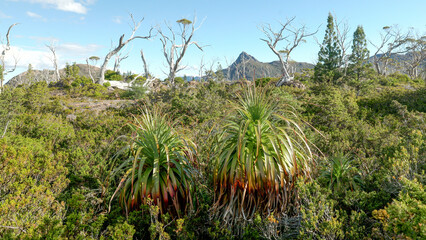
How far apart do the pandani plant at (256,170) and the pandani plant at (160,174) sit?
2.05 feet

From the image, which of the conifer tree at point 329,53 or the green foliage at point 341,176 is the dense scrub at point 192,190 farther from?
the conifer tree at point 329,53

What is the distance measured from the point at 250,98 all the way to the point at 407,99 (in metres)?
13.0

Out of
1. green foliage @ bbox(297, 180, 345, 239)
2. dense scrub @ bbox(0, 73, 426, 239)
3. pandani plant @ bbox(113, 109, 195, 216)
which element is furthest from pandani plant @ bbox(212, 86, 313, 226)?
pandani plant @ bbox(113, 109, 195, 216)

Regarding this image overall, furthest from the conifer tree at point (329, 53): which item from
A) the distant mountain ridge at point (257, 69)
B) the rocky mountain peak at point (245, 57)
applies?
the rocky mountain peak at point (245, 57)

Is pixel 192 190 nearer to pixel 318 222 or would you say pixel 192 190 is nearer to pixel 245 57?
pixel 318 222

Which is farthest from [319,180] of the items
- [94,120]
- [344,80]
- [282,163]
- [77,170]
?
[344,80]

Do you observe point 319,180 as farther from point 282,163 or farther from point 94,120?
point 94,120

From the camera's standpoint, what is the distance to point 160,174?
367cm

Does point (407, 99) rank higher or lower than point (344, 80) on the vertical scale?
lower

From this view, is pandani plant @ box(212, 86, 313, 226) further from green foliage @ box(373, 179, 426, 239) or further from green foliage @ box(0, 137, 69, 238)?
green foliage @ box(0, 137, 69, 238)

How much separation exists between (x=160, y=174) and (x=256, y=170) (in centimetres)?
155

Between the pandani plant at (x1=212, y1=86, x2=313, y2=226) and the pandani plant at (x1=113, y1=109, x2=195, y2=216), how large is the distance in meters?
0.62

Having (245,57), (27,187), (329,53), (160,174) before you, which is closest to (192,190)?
(160,174)

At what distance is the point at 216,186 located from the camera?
3385 millimetres
